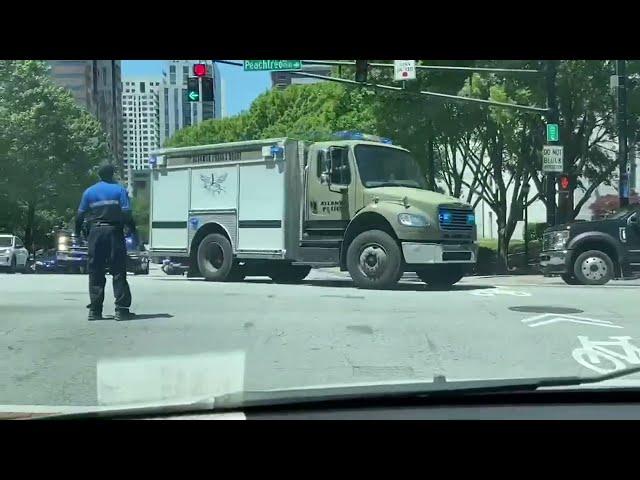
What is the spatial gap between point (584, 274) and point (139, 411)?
26.6 ft

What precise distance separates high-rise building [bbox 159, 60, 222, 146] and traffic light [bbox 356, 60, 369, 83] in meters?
1.67

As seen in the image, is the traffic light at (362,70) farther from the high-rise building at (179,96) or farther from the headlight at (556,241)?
the headlight at (556,241)

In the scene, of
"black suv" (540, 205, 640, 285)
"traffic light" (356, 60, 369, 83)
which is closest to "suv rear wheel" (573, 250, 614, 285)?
"black suv" (540, 205, 640, 285)

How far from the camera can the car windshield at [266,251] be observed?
5.48 m

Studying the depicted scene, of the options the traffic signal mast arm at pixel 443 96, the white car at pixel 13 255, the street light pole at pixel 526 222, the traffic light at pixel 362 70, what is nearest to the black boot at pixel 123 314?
the white car at pixel 13 255

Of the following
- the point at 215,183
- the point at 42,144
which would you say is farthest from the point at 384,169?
the point at 42,144

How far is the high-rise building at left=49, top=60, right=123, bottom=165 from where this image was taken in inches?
223

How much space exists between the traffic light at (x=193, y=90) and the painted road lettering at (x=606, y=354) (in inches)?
143

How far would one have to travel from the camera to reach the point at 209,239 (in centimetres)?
752

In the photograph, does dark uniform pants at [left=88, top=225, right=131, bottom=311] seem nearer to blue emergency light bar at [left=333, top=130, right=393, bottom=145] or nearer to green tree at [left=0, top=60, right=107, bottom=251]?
green tree at [left=0, top=60, right=107, bottom=251]

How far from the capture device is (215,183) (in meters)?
7.55
